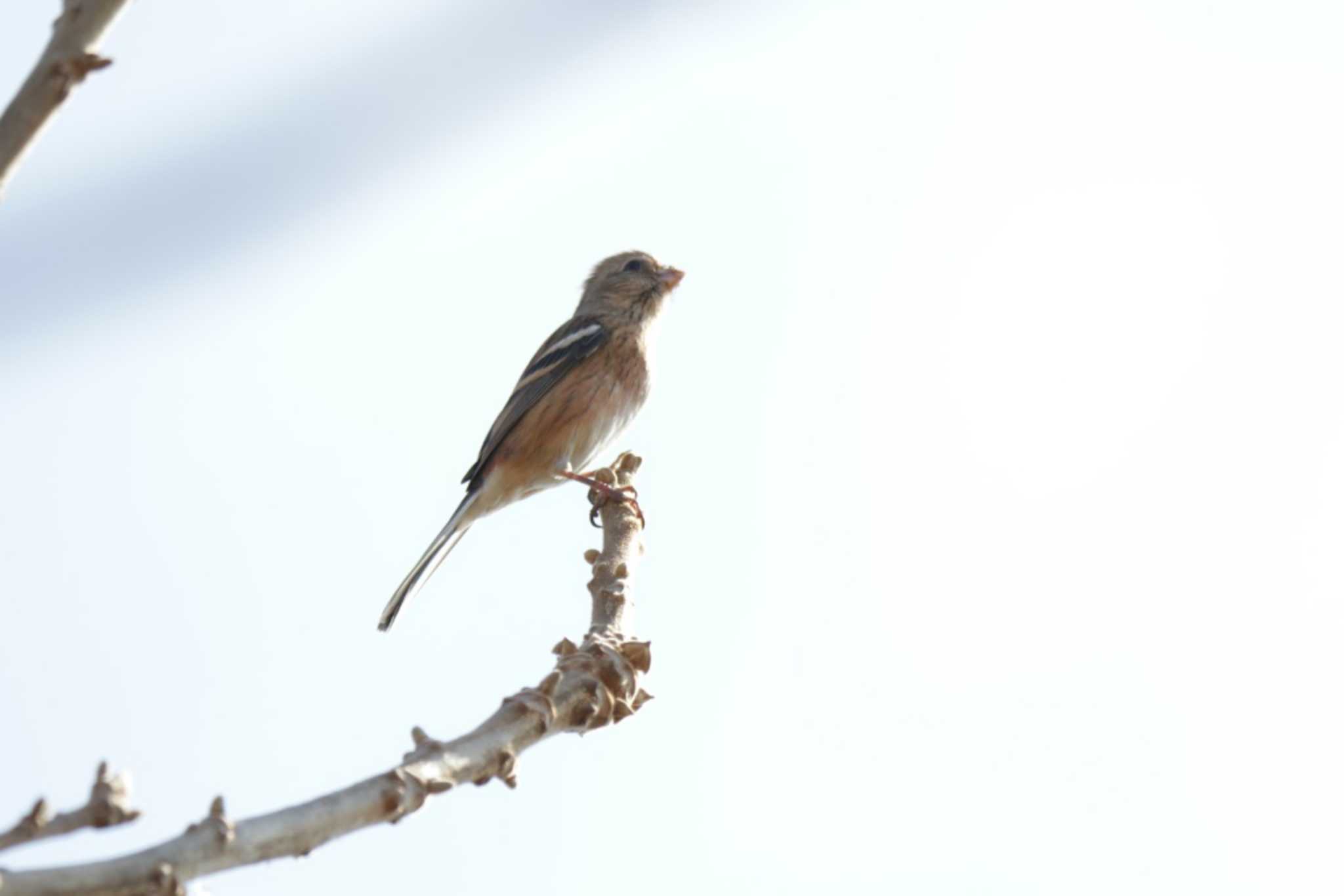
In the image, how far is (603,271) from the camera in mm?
11383

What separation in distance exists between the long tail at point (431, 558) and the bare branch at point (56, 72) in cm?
594

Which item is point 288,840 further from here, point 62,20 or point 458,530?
point 458,530

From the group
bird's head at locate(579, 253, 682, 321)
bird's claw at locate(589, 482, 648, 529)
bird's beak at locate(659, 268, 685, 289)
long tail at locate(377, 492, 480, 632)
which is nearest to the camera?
bird's claw at locate(589, 482, 648, 529)

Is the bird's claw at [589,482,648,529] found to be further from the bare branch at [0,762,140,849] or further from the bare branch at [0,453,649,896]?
the bare branch at [0,762,140,849]

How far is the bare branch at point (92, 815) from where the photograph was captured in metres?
2.37

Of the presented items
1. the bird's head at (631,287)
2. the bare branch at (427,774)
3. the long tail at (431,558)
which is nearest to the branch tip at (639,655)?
the bare branch at (427,774)

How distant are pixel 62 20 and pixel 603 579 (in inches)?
102

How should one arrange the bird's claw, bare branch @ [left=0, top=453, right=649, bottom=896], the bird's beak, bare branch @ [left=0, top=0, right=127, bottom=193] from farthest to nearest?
the bird's beak < the bird's claw < bare branch @ [left=0, top=453, right=649, bottom=896] < bare branch @ [left=0, top=0, right=127, bottom=193]

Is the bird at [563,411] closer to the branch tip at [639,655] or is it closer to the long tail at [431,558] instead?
the long tail at [431,558]

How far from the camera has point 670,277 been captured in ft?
35.6

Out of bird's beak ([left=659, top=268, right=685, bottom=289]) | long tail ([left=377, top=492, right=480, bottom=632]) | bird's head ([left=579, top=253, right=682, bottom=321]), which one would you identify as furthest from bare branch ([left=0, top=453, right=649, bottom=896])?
bird's beak ([left=659, top=268, right=685, bottom=289])

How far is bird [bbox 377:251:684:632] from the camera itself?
939 cm

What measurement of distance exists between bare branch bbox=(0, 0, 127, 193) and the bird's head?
7.98 meters

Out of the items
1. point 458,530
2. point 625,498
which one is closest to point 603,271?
point 458,530
